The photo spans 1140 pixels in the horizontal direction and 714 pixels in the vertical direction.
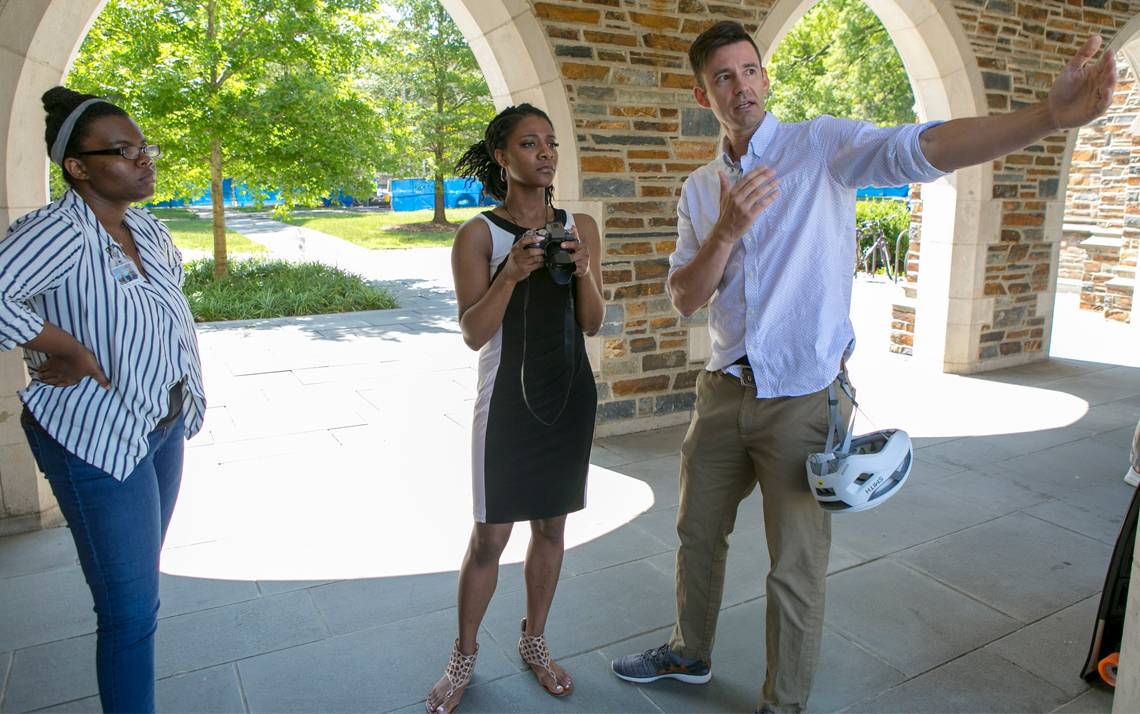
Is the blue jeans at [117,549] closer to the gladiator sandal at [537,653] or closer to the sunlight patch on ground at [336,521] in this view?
the gladiator sandal at [537,653]

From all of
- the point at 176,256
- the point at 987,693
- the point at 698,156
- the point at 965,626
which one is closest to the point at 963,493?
the point at 965,626

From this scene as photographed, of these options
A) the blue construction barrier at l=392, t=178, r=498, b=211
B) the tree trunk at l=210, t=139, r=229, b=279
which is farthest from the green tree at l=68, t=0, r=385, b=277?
the blue construction barrier at l=392, t=178, r=498, b=211

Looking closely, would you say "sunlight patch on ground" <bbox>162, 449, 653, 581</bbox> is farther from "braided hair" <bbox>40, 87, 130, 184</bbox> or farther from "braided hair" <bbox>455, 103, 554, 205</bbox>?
"braided hair" <bbox>40, 87, 130, 184</bbox>

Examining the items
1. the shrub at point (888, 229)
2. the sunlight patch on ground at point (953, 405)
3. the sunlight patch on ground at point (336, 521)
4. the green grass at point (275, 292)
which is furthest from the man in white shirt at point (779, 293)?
the shrub at point (888, 229)

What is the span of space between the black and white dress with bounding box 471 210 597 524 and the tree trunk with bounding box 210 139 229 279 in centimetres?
986

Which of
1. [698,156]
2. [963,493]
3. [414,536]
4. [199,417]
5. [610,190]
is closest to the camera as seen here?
[199,417]

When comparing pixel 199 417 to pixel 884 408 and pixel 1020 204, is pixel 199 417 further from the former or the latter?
pixel 1020 204

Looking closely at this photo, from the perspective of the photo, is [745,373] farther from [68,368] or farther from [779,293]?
[68,368]

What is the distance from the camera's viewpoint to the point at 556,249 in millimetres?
2062

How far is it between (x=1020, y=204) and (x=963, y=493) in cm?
402

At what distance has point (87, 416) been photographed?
1803 mm

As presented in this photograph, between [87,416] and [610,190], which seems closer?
[87,416]

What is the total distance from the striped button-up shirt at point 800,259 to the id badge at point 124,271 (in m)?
1.47

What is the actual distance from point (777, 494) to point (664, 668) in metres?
0.77
